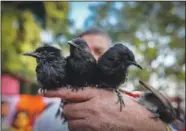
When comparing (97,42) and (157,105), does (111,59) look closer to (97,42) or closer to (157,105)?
(157,105)

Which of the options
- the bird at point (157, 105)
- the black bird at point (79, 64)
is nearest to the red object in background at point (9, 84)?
the bird at point (157, 105)

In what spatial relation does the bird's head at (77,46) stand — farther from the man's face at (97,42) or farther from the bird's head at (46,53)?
the man's face at (97,42)

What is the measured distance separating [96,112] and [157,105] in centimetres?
16

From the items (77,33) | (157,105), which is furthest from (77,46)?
(77,33)

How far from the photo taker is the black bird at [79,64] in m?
0.79

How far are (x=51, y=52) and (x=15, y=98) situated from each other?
214 cm

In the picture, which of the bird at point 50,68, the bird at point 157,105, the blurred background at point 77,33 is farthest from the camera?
the blurred background at point 77,33

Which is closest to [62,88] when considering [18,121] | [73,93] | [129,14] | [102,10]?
[73,93]

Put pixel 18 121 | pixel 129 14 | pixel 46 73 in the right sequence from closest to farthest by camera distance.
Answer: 1. pixel 46 73
2. pixel 18 121
3. pixel 129 14

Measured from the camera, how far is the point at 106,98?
0.83 meters

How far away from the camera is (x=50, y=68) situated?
2.60 feet

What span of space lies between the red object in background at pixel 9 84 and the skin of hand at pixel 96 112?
227cm

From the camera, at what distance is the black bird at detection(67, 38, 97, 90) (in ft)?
2.60

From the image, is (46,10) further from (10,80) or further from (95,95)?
(95,95)
